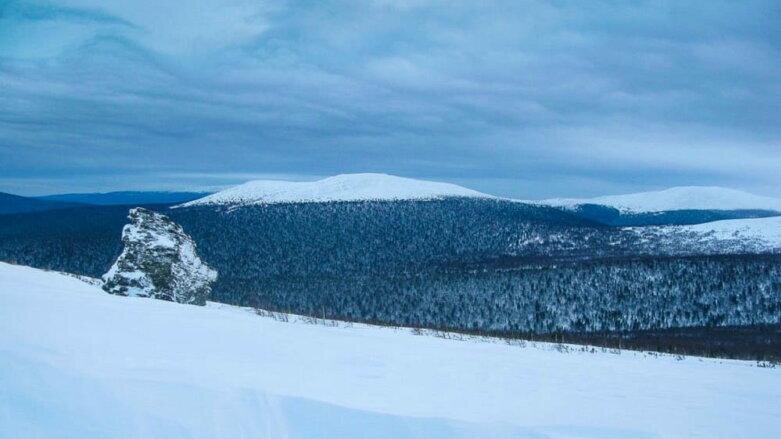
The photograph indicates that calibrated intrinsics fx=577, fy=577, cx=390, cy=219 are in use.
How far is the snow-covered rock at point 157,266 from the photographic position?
1778 centimetres

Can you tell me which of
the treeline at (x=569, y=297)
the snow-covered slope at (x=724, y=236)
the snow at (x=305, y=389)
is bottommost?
the treeline at (x=569, y=297)

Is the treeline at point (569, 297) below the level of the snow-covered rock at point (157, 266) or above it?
below

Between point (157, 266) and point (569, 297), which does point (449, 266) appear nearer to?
point (569, 297)

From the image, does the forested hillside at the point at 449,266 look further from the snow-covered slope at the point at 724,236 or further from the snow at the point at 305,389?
the snow at the point at 305,389

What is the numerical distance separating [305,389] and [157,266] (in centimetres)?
1356

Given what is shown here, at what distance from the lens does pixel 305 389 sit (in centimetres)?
641

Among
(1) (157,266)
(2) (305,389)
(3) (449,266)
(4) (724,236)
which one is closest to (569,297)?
(3) (449,266)

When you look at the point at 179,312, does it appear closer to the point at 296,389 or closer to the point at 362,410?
the point at 296,389

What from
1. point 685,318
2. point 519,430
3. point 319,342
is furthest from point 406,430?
point 685,318

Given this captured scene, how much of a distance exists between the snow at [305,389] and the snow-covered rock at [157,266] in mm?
7477

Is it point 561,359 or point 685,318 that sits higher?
point 561,359

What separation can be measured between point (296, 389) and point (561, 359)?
20.0 feet

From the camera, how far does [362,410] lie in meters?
5.88

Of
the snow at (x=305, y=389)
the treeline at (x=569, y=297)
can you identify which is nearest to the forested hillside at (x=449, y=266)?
the treeline at (x=569, y=297)
